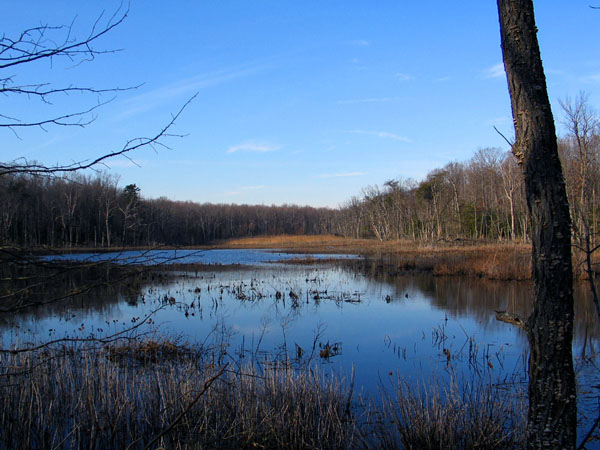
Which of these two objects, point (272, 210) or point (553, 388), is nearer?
point (553, 388)

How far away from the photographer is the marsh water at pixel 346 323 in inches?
327

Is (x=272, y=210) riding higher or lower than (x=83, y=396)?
higher

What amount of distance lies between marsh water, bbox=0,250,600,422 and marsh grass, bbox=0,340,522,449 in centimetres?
136

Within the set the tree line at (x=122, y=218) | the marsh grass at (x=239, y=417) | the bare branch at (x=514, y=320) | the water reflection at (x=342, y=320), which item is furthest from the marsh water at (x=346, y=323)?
the tree line at (x=122, y=218)

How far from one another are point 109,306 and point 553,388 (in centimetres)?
1521

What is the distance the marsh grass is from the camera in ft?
14.8

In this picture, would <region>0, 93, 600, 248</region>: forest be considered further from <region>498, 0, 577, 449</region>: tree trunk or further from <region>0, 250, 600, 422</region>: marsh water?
<region>498, 0, 577, 449</region>: tree trunk

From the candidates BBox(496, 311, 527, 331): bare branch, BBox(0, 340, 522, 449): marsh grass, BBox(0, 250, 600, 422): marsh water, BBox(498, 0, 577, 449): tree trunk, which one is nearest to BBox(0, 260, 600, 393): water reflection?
BBox(0, 250, 600, 422): marsh water

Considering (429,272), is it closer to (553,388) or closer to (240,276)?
(240,276)

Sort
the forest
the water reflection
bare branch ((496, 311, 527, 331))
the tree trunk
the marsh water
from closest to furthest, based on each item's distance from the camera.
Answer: the tree trunk, bare branch ((496, 311, 527, 331)), the marsh water, the water reflection, the forest

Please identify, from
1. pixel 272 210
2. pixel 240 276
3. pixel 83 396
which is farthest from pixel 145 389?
pixel 272 210

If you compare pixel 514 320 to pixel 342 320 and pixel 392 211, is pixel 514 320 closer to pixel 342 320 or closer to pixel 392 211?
pixel 342 320

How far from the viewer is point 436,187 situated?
5234 cm

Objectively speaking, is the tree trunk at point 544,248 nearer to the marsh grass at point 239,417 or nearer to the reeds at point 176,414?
the marsh grass at point 239,417
